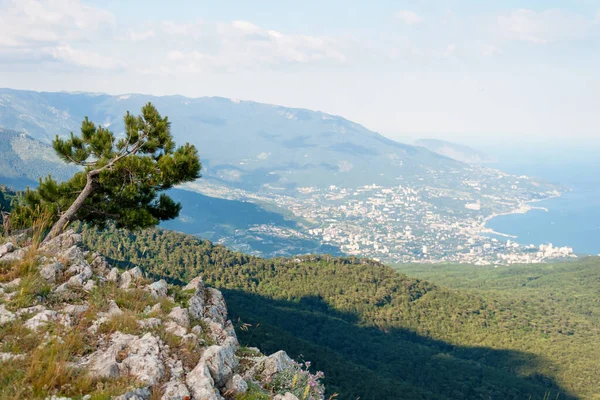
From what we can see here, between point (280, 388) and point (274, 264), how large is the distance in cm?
6308

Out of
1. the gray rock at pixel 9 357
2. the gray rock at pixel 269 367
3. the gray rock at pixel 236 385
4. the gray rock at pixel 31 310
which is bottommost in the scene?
the gray rock at pixel 269 367

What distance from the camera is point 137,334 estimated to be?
5672 mm

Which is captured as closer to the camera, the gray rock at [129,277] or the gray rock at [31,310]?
the gray rock at [31,310]

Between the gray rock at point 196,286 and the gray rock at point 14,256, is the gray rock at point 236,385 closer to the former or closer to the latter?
the gray rock at point 196,286

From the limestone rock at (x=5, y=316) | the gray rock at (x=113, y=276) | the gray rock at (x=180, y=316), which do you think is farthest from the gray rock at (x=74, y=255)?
the gray rock at (x=180, y=316)

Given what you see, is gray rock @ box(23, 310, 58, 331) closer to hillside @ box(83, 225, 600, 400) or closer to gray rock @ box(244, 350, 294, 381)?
gray rock @ box(244, 350, 294, 381)

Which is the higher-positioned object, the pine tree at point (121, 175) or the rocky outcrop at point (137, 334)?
the pine tree at point (121, 175)

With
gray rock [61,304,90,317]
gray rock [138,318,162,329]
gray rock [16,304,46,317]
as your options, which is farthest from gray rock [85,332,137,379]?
gray rock [16,304,46,317]

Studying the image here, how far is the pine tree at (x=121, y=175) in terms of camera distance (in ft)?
39.3

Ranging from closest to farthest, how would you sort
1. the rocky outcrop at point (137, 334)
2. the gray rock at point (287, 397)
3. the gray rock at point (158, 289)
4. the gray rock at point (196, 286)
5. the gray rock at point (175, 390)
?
the gray rock at point (175, 390) → the rocky outcrop at point (137, 334) → the gray rock at point (287, 397) → the gray rock at point (158, 289) → the gray rock at point (196, 286)

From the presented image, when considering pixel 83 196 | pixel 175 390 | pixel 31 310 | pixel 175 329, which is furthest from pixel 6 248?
pixel 175 390

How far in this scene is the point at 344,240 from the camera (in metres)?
195

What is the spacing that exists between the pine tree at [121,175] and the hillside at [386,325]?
19.9 m

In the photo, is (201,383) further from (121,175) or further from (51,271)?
(121,175)
